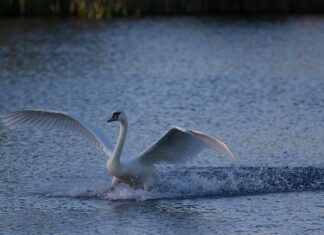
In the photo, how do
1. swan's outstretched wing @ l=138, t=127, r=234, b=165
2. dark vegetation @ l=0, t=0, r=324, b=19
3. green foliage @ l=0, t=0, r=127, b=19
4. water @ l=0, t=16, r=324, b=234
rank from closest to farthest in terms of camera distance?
water @ l=0, t=16, r=324, b=234 → swan's outstretched wing @ l=138, t=127, r=234, b=165 → green foliage @ l=0, t=0, r=127, b=19 → dark vegetation @ l=0, t=0, r=324, b=19

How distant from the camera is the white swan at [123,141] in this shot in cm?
1043

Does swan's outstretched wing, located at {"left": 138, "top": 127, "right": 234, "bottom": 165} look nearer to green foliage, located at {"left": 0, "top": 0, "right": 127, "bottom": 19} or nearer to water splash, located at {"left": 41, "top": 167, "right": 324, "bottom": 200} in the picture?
water splash, located at {"left": 41, "top": 167, "right": 324, "bottom": 200}

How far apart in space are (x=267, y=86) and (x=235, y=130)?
4.60m

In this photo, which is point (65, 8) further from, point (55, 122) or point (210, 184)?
point (210, 184)

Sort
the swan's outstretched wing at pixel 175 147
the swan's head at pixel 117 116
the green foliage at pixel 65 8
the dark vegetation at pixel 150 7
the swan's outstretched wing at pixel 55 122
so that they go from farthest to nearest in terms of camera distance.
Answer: the dark vegetation at pixel 150 7
the green foliage at pixel 65 8
the swan's outstretched wing at pixel 55 122
the swan's head at pixel 117 116
the swan's outstretched wing at pixel 175 147

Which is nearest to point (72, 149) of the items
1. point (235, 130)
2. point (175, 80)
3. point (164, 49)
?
point (235, 130)

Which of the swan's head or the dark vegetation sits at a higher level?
the swan's head

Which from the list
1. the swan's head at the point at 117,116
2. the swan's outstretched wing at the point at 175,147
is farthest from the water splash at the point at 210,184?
the swan's head at the point at 117,116

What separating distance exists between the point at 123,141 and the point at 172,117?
15.9 ft

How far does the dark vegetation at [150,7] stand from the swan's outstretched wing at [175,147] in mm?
18554

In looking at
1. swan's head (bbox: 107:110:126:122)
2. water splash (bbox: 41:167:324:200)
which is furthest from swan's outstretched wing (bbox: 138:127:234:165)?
swan's head (bbox: 107:110:126:122)

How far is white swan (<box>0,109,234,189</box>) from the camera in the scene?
411 inches

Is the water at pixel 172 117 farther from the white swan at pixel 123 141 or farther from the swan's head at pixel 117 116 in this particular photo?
the swan's head at pixel 117 116

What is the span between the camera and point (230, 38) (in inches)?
1023
